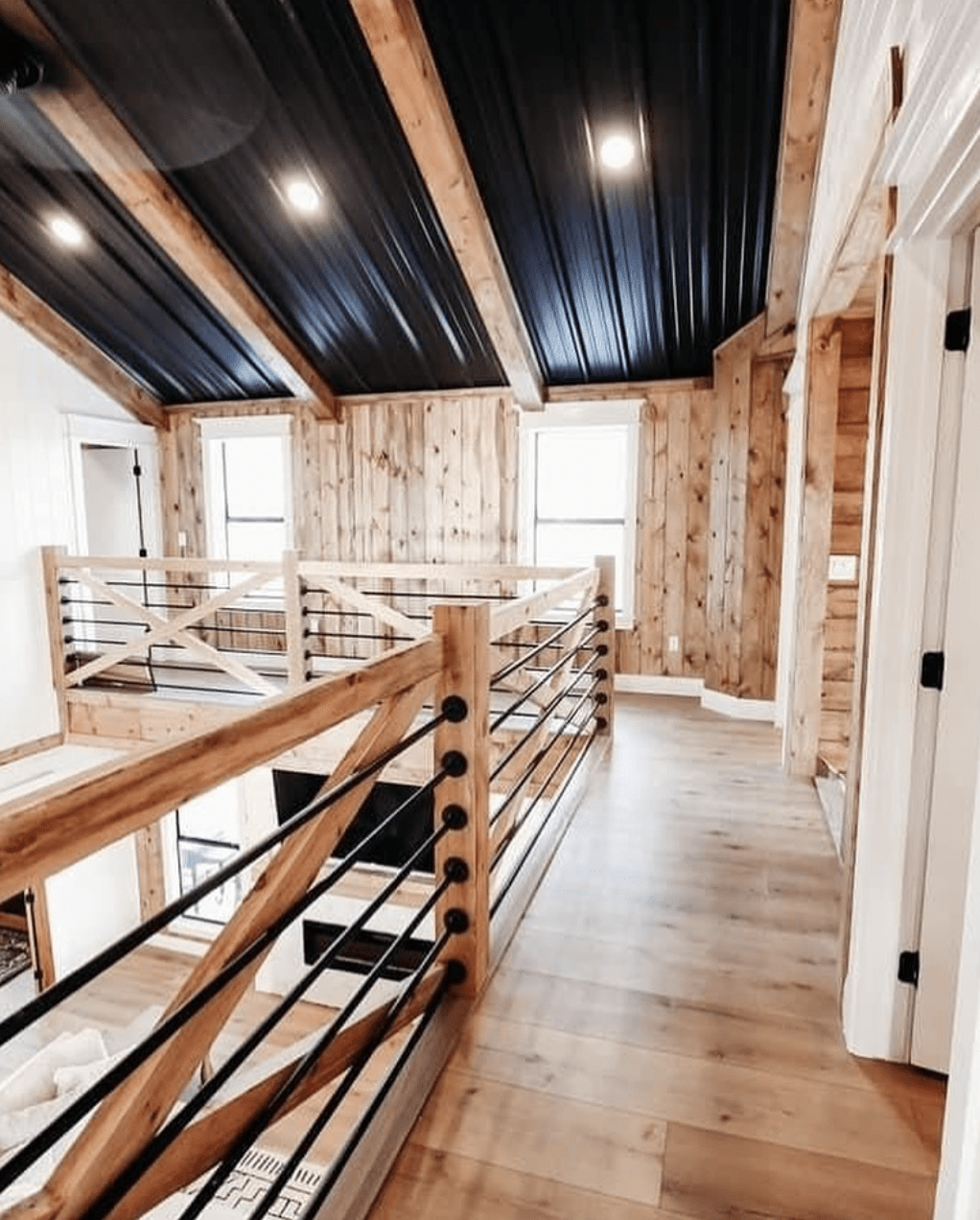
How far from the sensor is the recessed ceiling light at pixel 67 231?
4.16 m

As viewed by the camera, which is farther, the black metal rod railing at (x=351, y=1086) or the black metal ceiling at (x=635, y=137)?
the black metal ceiling at (x=635, y=137)

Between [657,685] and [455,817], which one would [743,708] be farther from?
[455,817]

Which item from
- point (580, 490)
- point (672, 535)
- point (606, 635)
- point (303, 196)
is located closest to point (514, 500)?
point (580, 490)

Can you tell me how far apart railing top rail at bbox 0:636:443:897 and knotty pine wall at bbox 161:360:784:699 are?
13.4 feet

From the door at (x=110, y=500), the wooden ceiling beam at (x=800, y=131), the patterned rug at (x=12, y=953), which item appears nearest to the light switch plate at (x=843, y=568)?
the wooden ceiling beam at (x=800, y=131)

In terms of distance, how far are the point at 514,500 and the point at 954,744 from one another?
167 inches

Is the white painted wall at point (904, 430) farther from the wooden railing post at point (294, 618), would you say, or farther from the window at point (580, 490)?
the wooden railing post at point (294, 618)

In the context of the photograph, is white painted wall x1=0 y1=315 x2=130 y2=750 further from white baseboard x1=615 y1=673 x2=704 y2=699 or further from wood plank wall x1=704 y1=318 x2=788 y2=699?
wood plank wall x1=704 y1=318 x2=788 y2=699

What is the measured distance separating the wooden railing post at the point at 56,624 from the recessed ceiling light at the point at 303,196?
2.95 m

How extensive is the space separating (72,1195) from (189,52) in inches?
148

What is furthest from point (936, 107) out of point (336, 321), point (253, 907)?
point (336, 321)

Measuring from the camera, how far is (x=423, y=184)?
139 inches

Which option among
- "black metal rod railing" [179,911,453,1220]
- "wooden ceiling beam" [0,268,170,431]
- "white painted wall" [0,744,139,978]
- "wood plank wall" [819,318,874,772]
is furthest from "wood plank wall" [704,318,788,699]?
"wooden ceiling beam" [0,268,170,431]

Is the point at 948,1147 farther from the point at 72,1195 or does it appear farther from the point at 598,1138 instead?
the point at 72,1195
